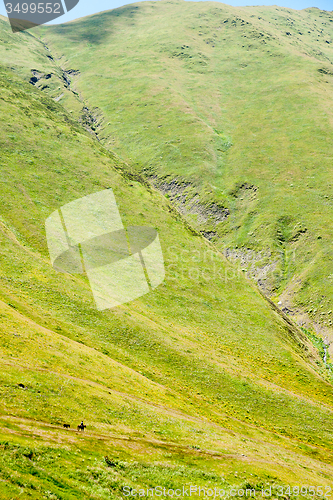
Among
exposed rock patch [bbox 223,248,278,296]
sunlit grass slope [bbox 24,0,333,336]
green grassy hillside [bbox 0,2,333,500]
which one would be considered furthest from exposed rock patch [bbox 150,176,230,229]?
green grassy hillside [bbox 0,2,333,500]

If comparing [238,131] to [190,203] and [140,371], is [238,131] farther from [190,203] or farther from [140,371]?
[140,371]

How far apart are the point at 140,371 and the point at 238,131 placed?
10967 centimetres

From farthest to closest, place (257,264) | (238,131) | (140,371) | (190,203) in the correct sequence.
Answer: (238,131) < (190,203) < (257,264) < (140,371)

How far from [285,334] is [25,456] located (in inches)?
2022

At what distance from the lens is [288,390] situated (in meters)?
46.9

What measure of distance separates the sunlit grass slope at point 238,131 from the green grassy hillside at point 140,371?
48.8 ft

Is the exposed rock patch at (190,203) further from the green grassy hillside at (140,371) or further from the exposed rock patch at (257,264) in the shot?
the green grassy hillside at (140,371)

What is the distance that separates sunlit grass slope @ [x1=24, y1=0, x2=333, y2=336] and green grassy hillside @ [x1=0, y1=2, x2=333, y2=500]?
14889 mm

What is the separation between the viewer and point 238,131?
126 meters

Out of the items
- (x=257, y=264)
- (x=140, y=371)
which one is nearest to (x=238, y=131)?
Answer: (x=257, y=264)

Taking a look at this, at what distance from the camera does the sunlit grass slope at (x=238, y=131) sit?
3270 inches

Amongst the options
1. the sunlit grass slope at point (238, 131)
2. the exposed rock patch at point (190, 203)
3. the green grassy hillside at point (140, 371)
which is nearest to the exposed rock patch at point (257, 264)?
the sunlit grass slope at point (238, 131)

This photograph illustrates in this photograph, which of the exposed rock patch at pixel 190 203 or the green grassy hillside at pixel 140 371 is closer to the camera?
the green grassy hillside at pixel 140 371

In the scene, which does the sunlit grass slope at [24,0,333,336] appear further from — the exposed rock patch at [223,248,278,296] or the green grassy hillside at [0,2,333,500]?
the green grassy hillside at [0,2,333,500]
